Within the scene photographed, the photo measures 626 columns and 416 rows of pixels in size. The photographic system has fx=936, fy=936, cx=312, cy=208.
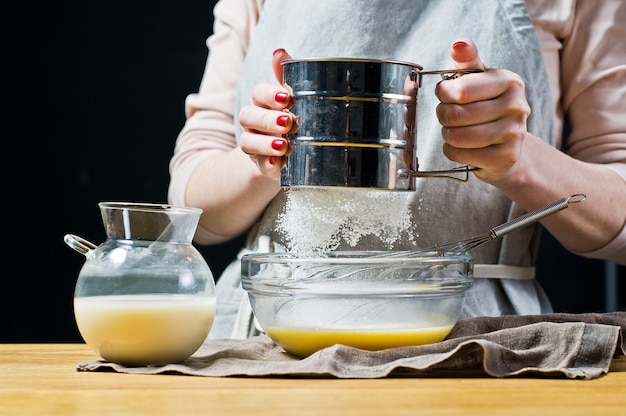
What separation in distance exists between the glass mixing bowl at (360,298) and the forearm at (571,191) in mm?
216

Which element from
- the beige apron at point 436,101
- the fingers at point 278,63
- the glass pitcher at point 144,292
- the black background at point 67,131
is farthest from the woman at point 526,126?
the black background at point 67,131

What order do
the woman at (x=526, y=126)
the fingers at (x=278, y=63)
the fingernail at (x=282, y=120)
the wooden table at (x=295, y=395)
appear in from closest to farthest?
1. the wooden table at (x=295, y=395)
2. the fingernail at (x=282, y=120)
3. the fingers at (x=278, y=63)
4. the woman at (x=526, y=126)

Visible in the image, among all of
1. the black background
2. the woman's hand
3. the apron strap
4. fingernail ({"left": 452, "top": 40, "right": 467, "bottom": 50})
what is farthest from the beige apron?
the black background

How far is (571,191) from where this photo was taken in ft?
3.96

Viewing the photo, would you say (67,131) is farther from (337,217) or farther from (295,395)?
(295,395)

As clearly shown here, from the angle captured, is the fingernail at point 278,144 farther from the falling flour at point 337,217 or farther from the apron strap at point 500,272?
the apron strap at point 500,272

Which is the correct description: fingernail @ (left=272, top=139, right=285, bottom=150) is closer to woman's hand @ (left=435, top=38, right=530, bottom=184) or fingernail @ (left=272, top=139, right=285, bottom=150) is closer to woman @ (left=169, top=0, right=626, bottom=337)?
woman's hand @ (left=435, top=38, right=530, bottom=184)

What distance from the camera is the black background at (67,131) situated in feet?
7.96

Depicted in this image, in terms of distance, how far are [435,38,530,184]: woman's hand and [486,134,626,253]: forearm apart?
73mm

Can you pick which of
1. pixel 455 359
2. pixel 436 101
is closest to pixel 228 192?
pixel 436 101

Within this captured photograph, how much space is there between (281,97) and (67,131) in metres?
1.64

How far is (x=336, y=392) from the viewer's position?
73 centimetres

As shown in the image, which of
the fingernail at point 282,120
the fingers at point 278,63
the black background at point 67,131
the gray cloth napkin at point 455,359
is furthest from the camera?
the black background at point 67,131

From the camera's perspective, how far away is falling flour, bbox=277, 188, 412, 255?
1172 millimetres
